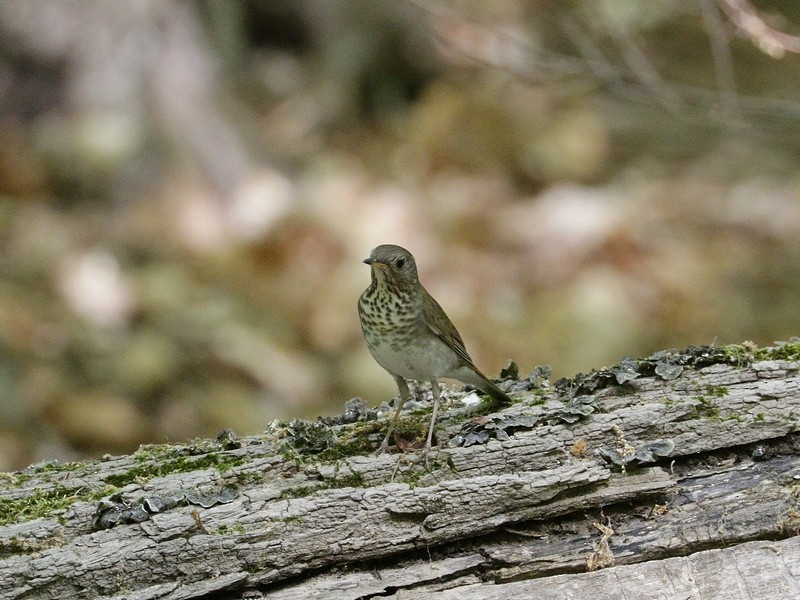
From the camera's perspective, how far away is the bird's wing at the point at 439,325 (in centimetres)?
357

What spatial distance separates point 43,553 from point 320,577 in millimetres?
866

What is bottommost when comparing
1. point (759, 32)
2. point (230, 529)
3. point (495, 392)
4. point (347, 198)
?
point (230, 529)

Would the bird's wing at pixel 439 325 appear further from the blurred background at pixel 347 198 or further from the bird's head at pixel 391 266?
the blurred background at pixel 347 198

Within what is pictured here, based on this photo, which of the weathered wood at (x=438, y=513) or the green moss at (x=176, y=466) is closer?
the weathered wood at (x=438, y=513)

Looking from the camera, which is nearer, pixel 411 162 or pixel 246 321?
pixel 246 321

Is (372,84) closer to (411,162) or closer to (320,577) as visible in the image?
(411,162)

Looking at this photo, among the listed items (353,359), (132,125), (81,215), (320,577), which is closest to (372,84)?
(132,125)

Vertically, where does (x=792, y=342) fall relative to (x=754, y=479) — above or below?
above

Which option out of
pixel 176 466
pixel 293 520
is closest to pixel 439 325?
pixel 293 520

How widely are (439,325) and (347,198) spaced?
4.34 meters

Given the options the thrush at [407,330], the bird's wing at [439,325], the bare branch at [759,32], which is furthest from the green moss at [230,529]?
the bare branch at [759,32]

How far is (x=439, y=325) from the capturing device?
11.8 feet

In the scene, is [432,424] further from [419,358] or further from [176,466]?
[176,466]

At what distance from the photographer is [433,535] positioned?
2936 millimetres
